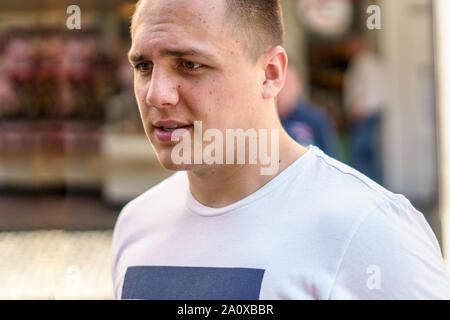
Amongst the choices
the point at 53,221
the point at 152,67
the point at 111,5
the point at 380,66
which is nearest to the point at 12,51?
the point at 111,5

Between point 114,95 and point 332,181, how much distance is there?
737cm

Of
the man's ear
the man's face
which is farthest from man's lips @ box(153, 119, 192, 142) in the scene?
the man's ear

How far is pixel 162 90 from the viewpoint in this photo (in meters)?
1.53

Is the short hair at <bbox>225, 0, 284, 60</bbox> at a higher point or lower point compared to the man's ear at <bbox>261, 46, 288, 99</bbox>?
higher

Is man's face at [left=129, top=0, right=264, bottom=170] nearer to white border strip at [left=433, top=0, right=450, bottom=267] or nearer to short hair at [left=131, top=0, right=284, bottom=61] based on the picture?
short hair at [left=131, top=0, right=284, bottom=61]

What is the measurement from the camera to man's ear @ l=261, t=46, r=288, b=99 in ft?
5.46

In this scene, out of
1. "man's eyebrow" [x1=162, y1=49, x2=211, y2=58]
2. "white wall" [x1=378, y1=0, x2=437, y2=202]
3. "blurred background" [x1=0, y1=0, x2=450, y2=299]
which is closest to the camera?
"man's eyebrow" [x1=162, y1=49, x2=211, y2=58]

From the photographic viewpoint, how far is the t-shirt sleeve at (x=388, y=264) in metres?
1.37

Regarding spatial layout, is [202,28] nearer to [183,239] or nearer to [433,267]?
[183,239]

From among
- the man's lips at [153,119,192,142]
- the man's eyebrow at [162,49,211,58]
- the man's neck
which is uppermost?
the man's eyebrow at [162,49,211,58]

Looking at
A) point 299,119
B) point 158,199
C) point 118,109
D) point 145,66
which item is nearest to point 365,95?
point 118,109

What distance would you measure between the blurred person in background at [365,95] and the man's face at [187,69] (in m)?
5.43

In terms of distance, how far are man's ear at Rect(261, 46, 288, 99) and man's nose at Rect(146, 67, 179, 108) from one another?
0.25m

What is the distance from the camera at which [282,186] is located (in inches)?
62.7
